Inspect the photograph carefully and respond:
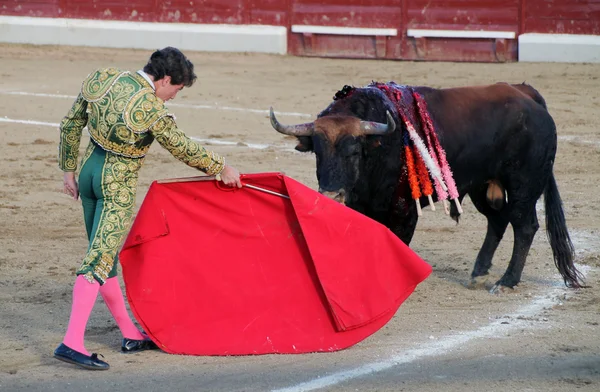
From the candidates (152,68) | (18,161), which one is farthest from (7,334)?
(18,161)

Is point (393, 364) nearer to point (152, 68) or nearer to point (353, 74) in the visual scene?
point (152, 68)

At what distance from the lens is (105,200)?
3.90m

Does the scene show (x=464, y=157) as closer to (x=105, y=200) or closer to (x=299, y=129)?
(x=299, y=129)

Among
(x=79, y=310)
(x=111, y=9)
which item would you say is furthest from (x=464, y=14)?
(x=79, y=310)

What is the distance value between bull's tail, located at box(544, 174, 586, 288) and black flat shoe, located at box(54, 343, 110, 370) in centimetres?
248

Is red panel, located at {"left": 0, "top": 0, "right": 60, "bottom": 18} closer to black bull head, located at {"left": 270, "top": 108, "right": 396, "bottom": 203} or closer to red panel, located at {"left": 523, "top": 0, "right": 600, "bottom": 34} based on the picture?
red panel, located at {"left": 523, "top": 0, "right": 600, "bottom": 34}

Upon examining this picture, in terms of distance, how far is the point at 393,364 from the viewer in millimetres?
4051

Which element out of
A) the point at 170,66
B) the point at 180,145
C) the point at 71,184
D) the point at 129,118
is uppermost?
the point at 170,66

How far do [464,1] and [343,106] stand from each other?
850cm

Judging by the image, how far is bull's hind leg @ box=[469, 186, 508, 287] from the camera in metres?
5.42

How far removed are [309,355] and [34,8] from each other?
35.9 feet

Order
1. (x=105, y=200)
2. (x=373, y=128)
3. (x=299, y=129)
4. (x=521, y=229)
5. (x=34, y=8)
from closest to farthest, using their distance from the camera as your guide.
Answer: (x=105, y=200) → (x=373, y=128) → (x=299, y=129) → (x=521, y=229) → (x=34, y=8)

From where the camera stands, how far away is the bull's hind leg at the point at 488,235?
5418mm

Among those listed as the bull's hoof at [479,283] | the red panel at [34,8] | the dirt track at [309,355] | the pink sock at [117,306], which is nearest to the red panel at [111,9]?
the red panel at [34,8]
